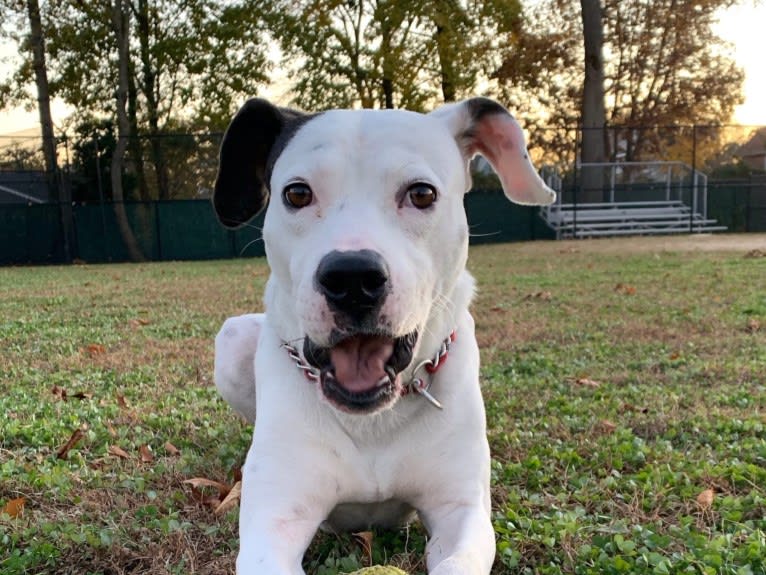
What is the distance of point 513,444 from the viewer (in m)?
3.17

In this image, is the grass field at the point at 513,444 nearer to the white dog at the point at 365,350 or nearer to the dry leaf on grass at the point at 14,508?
the dry leaf on grass at the point at 14,508

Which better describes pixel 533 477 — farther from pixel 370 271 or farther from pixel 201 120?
pixel 201 120

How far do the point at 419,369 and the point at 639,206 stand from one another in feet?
76.3

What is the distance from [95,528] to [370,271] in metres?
1.29

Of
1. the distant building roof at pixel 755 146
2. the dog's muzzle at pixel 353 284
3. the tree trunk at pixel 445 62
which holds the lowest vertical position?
the dog's muzzle at pixel 353 284

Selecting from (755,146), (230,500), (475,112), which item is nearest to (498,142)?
(475,112)

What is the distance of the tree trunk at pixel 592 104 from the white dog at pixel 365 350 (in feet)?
70.5

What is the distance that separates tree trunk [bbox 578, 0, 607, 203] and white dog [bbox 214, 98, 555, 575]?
2148 centimetres

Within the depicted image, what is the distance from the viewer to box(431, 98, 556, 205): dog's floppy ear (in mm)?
2641

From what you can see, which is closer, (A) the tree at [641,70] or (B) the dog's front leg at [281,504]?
(B) the dog's front leg at [281,504]

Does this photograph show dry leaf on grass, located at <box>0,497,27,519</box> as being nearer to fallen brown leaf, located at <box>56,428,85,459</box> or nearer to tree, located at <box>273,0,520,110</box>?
fallen brown leaf, located at <box>56,428,85,459</box>

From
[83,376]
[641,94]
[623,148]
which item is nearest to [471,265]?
[83,376]

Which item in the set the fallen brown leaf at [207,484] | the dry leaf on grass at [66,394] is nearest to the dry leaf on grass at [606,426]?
the fallen brown leaf at [207,484]

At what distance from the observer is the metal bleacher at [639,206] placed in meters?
22.4
